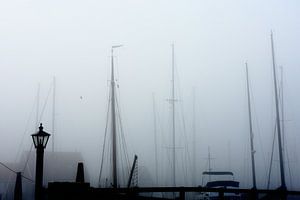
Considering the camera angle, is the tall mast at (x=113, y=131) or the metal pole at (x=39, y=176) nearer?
the metal pole at (x=39, y=176)

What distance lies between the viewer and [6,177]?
145 ft

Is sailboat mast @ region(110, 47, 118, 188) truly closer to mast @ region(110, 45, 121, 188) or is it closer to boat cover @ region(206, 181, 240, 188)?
mast @ region(110, 45, 121, 188)

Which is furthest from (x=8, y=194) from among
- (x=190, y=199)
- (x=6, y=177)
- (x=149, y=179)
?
(x=149, y=179)

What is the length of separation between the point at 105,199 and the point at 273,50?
2459 cm

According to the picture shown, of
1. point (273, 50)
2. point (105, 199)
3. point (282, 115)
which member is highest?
point (273, 50)

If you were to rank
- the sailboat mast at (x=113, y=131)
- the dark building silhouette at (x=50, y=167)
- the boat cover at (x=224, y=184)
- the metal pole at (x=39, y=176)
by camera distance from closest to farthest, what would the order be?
the metal pole at (x=39, y=176) → the sailboat mast at (x=113, y=131) → the boat cover at (x=224, y=184) → the dark building silhouette at (x=50, y=167)

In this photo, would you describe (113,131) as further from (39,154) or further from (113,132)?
(39,154)

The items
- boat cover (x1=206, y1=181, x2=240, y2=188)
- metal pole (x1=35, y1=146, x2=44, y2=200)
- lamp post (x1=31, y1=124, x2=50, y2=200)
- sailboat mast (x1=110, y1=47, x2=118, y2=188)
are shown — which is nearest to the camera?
metal pole (x1=35, y1=146, x2=44, y2=200)

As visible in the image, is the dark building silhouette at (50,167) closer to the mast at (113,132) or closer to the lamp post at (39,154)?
the mast at (113,132)

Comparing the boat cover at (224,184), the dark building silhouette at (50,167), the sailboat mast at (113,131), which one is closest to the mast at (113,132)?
the sailboat mast at (113,131)

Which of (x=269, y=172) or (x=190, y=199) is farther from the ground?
(x=269, y=172)

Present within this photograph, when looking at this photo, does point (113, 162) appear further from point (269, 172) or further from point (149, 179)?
point (149, 179)

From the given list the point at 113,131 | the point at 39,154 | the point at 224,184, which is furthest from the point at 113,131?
the point at 39,154

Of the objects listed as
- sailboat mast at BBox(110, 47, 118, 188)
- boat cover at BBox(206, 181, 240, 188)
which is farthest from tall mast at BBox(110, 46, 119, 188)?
boat cover at BBox(206, 181, 240, 188)
